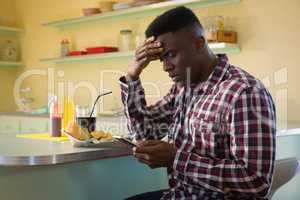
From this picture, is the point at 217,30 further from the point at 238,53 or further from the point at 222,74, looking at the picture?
the point at 222,74

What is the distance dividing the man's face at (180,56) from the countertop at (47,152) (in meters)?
0.37

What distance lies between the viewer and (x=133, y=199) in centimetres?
165

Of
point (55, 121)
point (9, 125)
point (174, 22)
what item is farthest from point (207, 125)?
point (9, 125)

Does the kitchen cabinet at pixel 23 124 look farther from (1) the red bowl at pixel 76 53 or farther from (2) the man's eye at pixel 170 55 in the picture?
(2) the man's eye at pixel 170 55

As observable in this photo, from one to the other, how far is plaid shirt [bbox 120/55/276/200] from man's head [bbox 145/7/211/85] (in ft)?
0.18

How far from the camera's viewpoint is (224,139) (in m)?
1.32

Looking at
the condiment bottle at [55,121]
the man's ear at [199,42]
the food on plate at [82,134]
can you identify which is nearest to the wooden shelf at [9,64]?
the condiment bottle at [55,121]

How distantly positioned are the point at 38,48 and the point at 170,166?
370 cm

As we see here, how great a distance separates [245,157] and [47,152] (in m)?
0.66

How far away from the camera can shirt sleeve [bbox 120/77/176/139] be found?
1.71 metres

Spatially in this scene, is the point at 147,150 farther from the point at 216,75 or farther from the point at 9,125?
the point at 9,125

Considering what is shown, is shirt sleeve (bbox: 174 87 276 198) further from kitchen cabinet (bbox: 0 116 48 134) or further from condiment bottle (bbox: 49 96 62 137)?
kitchen cabinet (bbox: 0 116 48 134)

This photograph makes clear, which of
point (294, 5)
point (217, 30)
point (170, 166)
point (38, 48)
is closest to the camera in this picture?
point (170, 166)

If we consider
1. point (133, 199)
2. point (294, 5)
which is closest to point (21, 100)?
point (294, 5)
